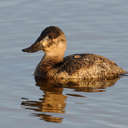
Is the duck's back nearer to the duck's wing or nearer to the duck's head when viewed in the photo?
the duck's wing

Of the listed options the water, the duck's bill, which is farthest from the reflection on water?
the duck's bill

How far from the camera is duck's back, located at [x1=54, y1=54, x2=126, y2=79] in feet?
43.8

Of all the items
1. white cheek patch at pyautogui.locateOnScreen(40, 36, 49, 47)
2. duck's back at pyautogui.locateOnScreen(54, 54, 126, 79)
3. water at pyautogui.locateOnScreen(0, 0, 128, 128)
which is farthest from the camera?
white cheek patch at pyautogui.locateOnScreen(40, 36, 49, 47)

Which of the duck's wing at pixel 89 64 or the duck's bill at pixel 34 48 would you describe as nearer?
the duck's wing at pixel 89 64

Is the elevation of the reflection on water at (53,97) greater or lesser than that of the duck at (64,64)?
lesser

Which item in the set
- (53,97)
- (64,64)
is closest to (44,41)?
(64,64)

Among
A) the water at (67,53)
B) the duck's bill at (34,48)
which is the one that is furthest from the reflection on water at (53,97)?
the duck's bill at (34,48)

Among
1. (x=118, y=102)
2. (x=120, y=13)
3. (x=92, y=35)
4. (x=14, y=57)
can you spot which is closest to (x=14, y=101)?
(x=118, y=102)

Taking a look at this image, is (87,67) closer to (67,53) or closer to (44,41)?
(44,41)

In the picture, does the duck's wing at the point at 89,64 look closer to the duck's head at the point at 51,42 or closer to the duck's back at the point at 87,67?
the duck's back at the point at 87,67

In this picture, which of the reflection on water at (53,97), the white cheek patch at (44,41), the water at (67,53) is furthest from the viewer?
the white cheek patch at (44,41)

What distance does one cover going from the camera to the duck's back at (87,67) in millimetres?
13359

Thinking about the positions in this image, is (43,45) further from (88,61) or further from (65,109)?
(65,109)

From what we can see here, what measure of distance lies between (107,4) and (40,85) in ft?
18.2
